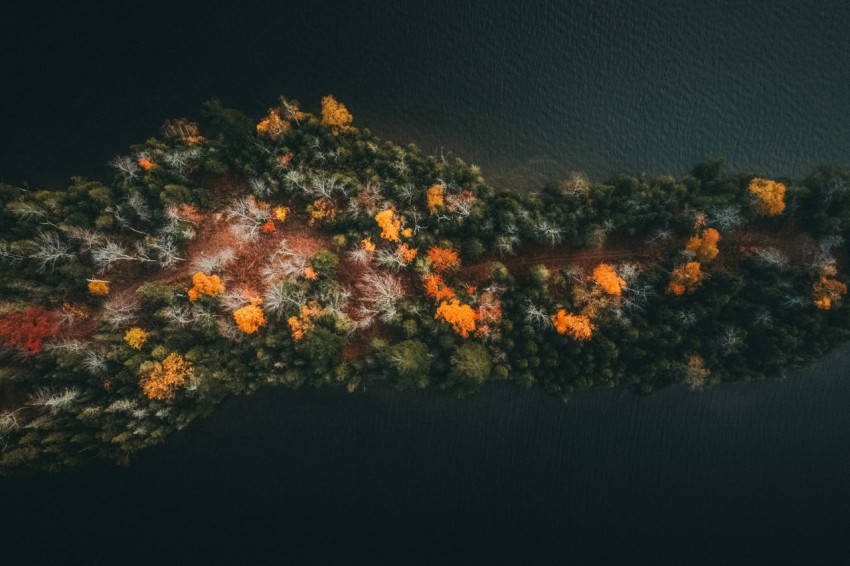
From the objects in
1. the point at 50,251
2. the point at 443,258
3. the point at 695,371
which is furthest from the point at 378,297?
the point at 695,371

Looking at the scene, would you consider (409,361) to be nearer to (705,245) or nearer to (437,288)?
(437,288)

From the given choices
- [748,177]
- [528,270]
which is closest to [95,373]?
[528,270]

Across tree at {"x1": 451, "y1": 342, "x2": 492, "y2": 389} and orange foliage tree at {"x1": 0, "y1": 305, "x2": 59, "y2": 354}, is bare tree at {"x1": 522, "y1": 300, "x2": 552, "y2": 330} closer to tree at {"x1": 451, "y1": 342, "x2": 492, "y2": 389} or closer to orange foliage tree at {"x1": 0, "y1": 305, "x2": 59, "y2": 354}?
tree at {"x1": 451, "y1": 342, "x2": 492, "y2": 389}

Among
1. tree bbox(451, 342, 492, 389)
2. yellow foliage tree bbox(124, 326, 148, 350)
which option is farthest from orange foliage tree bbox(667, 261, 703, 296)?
yellow foliage tree bbox(124, 326, 148, 350)

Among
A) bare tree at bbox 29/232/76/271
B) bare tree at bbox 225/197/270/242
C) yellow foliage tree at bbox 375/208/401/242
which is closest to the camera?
bare tree at bbox 29/232/76/271

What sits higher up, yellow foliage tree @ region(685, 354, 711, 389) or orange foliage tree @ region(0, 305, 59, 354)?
yellow foliage tree @ region(685, 354, 711, 389)

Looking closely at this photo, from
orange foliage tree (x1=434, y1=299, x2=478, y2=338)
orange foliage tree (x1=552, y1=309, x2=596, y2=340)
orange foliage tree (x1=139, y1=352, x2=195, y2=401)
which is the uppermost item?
orange foliage tree (x1=552, y1=309, x2=596, y2=340)

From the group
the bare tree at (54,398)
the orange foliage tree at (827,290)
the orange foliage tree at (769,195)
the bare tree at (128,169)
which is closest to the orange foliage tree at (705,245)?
the orange foliage tree at (769,195)
